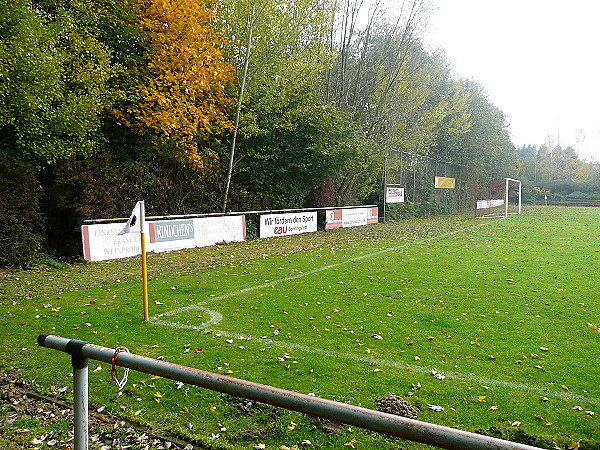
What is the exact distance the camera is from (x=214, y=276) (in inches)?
407

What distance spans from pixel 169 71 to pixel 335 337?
38.5ft

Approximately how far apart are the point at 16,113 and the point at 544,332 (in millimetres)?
11092

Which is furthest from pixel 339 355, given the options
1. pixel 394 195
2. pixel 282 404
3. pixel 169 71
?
pixel 394 195

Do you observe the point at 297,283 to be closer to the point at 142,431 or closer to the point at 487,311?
the point at 487,311

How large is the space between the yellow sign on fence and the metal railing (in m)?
34.0

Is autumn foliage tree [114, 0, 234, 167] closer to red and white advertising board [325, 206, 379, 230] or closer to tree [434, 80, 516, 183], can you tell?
red and white advertising board [325, 206, 379, 230]

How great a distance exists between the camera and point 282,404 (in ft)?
5.69

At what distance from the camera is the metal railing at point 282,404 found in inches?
58.7

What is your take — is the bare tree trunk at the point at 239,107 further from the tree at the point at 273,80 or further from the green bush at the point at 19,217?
the green bush at the point at 19,217

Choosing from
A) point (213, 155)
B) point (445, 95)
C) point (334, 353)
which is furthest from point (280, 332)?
point (445, 95)

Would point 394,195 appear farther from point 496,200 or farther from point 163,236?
point 496,200

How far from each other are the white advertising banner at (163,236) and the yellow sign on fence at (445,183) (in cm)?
2094

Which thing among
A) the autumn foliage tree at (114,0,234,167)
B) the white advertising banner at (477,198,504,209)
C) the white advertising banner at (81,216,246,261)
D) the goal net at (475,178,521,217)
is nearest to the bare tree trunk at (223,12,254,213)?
the white advertising banner at (81,216,246,261)

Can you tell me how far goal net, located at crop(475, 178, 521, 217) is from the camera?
3662 cm
